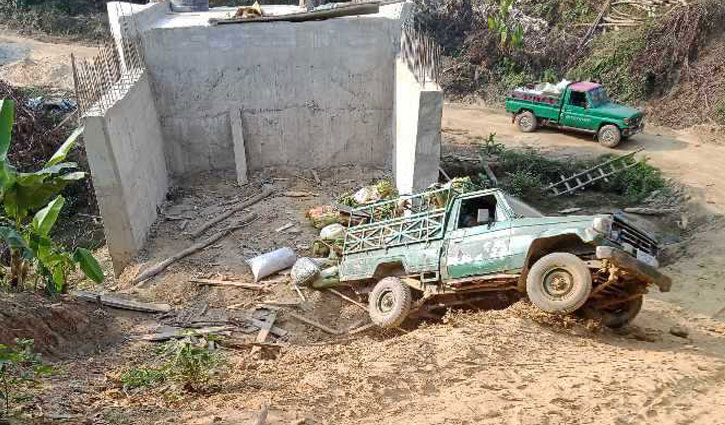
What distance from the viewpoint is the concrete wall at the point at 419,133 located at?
417 inches

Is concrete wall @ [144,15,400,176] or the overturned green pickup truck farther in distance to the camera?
concrete wall @ [144,15,400,176]

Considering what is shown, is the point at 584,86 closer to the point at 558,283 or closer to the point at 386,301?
the point at 386,301

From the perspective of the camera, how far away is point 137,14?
1305cm

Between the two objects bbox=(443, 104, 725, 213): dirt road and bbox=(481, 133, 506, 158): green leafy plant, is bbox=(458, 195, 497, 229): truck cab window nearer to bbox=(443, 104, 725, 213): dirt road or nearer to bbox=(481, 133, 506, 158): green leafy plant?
bbox=(443, 104, 725, 213): dirt road

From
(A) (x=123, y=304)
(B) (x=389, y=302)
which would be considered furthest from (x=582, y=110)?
(A) (x=123, y=304)

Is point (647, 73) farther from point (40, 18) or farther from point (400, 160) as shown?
point (40, 18)

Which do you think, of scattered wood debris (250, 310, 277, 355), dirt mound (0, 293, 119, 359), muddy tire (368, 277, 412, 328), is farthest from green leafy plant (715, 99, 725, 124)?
dirt mound (0, 293, 119, 359)

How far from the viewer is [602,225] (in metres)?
7.21

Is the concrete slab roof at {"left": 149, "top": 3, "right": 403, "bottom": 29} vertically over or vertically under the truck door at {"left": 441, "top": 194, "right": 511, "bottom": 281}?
over

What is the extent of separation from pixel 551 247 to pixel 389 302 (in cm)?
248

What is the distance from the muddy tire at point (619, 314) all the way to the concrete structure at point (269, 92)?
531cm

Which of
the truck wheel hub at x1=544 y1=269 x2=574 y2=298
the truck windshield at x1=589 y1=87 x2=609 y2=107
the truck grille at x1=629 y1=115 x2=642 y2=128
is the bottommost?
the truck grille at x1=629 y1=115 x2=642 y2=128

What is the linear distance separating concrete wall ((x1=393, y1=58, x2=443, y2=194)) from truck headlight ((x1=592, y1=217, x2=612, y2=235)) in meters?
3.99

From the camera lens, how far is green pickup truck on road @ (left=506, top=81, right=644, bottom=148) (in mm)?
16469
